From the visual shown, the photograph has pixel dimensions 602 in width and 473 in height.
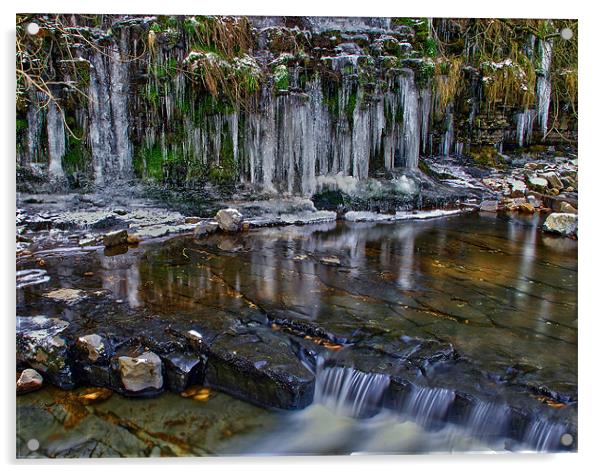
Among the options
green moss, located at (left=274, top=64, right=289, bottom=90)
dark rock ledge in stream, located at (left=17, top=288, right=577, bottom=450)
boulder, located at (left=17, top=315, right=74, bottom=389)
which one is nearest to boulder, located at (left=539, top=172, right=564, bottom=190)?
dark rock ledge in stream, located at (left=17, top=288, right=577, bottom=450)

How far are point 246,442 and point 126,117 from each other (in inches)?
94.1

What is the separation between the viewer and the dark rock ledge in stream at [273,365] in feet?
8.73

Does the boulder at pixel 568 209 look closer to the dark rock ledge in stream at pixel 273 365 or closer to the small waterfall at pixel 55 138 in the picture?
the dark rock ledge in stream at pixel 273 365

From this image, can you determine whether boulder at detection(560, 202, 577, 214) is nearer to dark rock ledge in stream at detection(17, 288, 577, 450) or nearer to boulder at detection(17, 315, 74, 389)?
dark rock ledge in stream at detection(17, 288, 577, 450)

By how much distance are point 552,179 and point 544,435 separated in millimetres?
1646

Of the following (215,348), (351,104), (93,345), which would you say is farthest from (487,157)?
(93,345)

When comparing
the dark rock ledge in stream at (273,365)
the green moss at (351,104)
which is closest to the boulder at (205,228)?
the dark rock ledge in stream at (273,365)

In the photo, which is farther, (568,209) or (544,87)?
(544,87)

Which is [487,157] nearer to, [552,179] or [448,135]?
[448,135]

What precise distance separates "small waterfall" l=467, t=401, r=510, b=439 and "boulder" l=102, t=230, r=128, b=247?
2352 mm

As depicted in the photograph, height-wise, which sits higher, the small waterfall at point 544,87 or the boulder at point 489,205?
the small waterfall at point 544,87

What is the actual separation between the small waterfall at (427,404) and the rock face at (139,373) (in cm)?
132

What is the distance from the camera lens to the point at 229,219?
3.81 m

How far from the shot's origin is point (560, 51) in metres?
3.32
